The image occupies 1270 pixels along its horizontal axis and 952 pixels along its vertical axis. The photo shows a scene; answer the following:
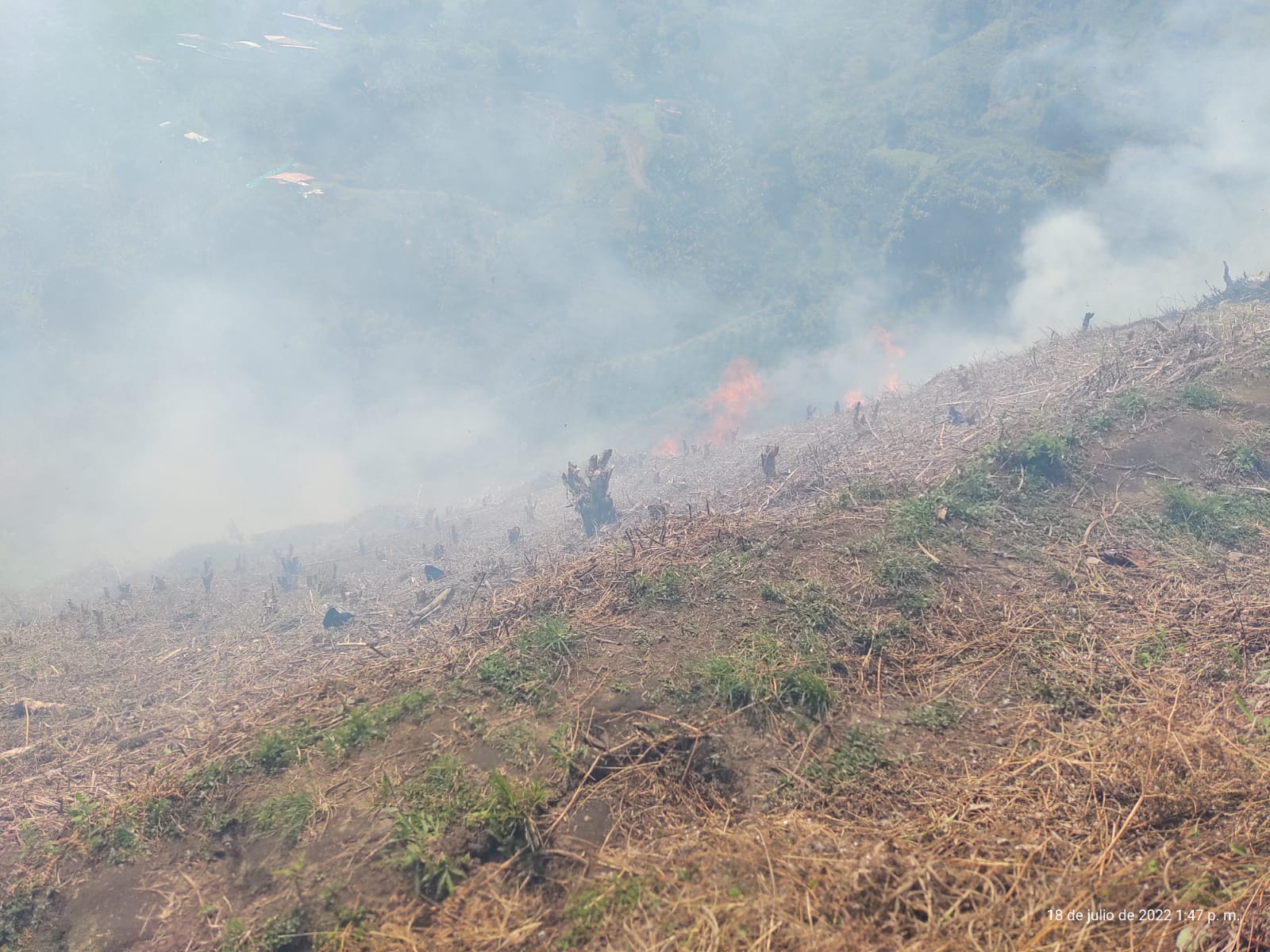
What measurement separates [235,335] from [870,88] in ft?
149

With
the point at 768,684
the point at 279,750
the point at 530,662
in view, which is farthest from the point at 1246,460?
Answer: the point at 279,750

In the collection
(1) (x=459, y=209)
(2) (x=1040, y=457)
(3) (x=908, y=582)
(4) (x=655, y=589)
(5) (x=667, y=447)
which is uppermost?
(1) (x=459, y=209)

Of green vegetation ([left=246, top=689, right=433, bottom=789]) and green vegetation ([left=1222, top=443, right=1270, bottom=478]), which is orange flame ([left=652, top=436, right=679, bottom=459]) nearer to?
green vegetation ([left=1222, top=443, right=1270, bottom=478])

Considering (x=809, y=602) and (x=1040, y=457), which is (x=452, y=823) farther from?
(x=1040, y=457)

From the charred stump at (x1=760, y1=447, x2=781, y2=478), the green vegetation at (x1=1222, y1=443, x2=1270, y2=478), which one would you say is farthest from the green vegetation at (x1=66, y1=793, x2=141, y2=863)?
the green vegetation at (x1=1222, y1=443, x2=1270, y2=478)

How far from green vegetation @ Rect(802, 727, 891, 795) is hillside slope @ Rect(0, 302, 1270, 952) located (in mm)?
25

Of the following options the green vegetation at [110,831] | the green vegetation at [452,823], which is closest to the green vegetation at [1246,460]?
the green vegetation at [452,823]

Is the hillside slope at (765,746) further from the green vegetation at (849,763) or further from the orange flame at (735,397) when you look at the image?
the orange flame at (735,397)

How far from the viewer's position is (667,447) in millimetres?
28047

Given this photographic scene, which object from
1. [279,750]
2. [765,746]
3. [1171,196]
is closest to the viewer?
[765,746]

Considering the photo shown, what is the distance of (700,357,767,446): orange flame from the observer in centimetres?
3394

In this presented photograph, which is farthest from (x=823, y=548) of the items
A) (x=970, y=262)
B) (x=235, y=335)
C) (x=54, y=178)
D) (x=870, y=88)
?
(x=870, y=88)

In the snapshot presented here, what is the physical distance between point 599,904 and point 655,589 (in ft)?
13.7

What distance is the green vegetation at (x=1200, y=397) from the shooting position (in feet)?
35.2
